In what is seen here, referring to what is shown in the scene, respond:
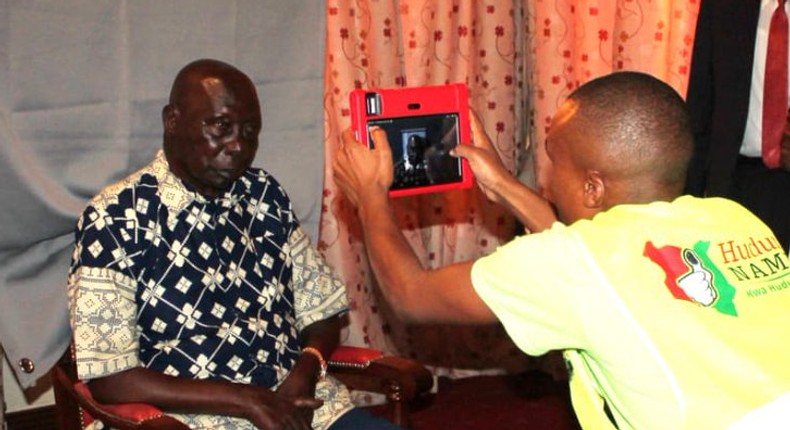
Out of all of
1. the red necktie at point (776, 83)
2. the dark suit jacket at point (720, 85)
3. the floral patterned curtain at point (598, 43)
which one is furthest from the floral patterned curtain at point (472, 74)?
the red necktie at point (776, 83)

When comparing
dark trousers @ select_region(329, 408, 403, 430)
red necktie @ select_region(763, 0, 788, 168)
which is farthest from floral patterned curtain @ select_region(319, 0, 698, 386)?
dark trousers @ select_region(329, 408, 403, 430)

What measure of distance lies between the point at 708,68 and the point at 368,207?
134cm

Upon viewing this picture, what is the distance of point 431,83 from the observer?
340 cm

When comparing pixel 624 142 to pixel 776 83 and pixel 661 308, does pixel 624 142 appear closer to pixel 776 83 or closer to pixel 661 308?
pixel 661 308

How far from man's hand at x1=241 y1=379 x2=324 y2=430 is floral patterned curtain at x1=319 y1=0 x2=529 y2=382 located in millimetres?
1127

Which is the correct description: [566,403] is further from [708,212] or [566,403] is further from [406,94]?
[708,212]

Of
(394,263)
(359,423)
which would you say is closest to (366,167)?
(394,263)

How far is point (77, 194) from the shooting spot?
2.57 meters

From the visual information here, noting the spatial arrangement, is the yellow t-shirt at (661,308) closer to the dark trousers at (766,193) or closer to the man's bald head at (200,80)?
the man's bald head at (200,80)

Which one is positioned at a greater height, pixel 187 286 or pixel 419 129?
pixel 419 129

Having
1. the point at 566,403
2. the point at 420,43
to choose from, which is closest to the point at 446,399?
the point at 566,403

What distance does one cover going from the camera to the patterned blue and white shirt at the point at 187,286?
2129mm

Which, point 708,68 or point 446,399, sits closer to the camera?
point 708,68

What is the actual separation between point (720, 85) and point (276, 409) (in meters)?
1.55
